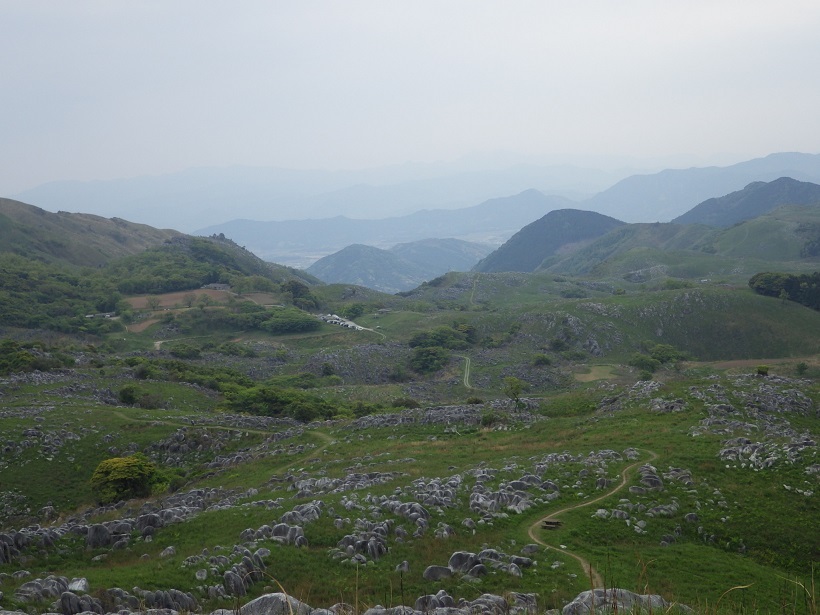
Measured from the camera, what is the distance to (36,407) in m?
39.8

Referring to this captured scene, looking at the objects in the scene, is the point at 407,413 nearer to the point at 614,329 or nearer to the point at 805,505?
the point at 805,505

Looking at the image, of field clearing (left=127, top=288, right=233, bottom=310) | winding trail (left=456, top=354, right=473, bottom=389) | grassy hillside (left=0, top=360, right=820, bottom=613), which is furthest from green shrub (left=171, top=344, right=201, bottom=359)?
winding trail (left=456, top=354, right=473, bottom=389)

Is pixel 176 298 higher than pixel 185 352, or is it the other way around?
pixel 176 298

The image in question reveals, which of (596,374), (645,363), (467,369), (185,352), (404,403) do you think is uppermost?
(185,352)

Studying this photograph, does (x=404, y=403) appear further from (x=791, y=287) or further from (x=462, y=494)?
(x=791, y=287)

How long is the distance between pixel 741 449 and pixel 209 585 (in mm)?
23184

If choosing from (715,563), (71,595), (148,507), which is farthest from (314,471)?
(715,563)

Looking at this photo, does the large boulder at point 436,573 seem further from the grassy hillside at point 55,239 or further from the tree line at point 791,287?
the grassy hillside at point 55,239

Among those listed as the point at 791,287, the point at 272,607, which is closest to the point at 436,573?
the point at 272,607

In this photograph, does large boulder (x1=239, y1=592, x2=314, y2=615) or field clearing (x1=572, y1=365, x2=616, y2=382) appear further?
field clearing (x1=572, y1=365, x2=616, y2=382)

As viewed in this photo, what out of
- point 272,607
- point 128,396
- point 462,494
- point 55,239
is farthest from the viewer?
point 55,239

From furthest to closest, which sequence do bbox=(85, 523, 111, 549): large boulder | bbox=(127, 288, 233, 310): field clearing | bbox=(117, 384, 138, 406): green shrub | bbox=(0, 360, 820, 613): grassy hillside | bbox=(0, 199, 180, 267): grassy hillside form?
1. bbox=(0, 199, 180, 267): grassy hillside
2. bbox=(127, 288, 233, 310): field clearing
3. bbox=(117, 384, 138, 406): green shrub
4. bbox=(85, 523, 111, 549): large boulder
5. bbox=(0, 360, 820, 613): grassy hillside

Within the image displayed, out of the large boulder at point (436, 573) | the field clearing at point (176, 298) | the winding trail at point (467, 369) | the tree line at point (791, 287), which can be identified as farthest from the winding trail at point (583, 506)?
the field clearing at point (176, 298)

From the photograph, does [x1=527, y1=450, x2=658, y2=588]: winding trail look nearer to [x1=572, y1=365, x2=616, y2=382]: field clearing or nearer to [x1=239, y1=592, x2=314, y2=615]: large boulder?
[x1=239, y1=592, x2=314, y2=615]: large boulder
